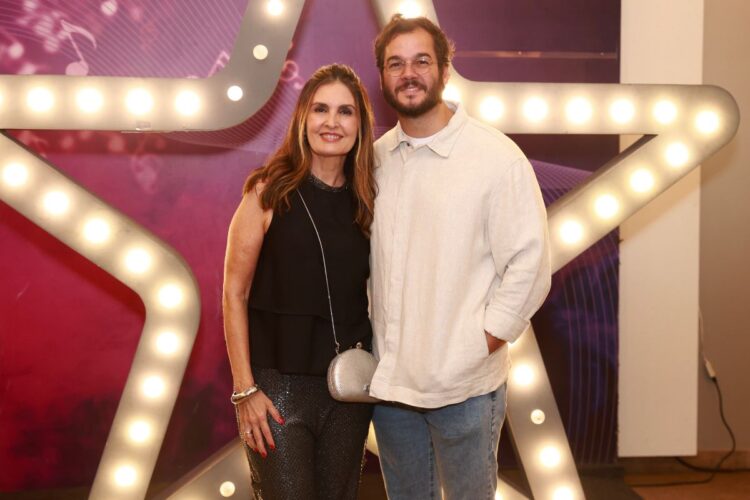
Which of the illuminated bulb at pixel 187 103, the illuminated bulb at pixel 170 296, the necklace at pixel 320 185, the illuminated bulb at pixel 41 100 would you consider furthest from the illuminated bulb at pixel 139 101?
the necklace at pixel 320 185

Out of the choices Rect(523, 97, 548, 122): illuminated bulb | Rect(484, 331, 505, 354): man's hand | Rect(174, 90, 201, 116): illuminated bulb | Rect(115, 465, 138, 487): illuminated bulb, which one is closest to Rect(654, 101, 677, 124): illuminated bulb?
Rect(523, 97, 548, 122): illuminated bulb

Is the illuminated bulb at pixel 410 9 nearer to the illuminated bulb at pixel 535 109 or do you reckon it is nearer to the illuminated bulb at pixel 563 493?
the illuminated bulb at pixel 535 109

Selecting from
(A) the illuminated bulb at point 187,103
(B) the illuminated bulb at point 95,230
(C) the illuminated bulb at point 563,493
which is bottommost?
(C) the illuminated bulb at point 563,493

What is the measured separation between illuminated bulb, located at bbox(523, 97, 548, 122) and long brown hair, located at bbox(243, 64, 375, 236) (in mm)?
555

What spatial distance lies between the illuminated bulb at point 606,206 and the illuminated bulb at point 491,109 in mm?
371

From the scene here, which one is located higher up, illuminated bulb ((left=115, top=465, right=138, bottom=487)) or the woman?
the woman

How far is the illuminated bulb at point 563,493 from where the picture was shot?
2.07m

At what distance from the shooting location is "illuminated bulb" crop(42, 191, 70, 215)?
193cm

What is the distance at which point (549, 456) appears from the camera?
205cm

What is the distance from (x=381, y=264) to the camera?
166 centimetres

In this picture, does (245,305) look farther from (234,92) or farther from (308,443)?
(234,92)

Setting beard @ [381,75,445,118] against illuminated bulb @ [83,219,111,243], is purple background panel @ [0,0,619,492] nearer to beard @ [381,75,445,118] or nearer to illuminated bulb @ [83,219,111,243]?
illuminated bulb @ [83,219,111,243]

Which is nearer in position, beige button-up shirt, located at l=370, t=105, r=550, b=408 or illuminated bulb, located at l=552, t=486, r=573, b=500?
beige button-up shirt, located at l=370, t=105, r=550, b=408

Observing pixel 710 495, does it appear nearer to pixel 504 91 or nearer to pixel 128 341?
pixel 504 91
